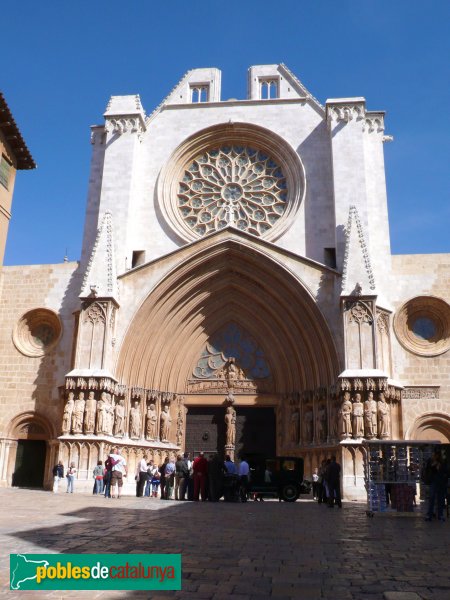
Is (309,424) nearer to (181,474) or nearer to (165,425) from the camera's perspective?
Result: (165,425)

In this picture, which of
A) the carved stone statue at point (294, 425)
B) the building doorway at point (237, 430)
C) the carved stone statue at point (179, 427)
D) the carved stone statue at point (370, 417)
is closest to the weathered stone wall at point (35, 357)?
the carved stone statue at point (179, 427)

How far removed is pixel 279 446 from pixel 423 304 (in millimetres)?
7243

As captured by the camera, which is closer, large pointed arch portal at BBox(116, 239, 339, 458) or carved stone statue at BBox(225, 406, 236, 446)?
large pointed arch portal at BBox(116, 239, 339, 458)

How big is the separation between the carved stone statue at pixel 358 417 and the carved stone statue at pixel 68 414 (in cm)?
879

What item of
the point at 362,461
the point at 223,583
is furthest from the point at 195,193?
the point at 223,583

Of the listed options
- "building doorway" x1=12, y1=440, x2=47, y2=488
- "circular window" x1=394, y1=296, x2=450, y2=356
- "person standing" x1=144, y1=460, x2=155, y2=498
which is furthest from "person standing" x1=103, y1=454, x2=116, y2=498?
"circular window" x1=394, y1=296, x2=450, y2=356

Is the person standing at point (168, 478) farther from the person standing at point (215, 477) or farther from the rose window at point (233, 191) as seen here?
the rose window at point (233, 191)

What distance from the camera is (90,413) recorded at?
18938 millimetres

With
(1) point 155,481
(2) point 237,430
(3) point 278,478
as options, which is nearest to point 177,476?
(1) point 155,481

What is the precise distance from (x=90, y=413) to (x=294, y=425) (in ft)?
22.6

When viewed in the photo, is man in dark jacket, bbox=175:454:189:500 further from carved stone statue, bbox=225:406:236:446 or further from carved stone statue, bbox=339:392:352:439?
carved stone statue, bbox=339:392:352:439

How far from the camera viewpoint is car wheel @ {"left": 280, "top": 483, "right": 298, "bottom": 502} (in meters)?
17.2

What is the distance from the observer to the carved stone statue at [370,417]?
1783 cm

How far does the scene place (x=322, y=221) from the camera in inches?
904
